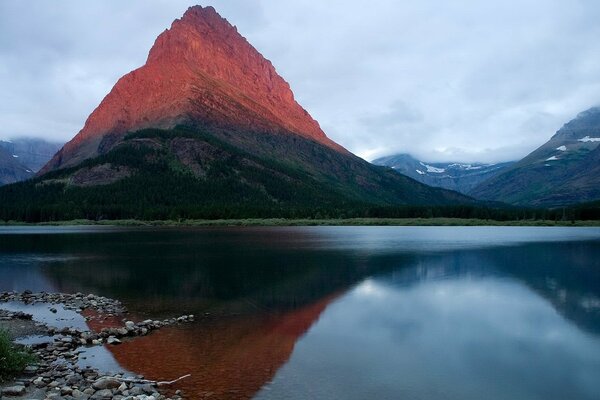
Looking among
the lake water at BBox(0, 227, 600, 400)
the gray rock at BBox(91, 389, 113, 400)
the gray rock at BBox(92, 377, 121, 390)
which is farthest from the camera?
the lake water at BBox(0, 227, 600, 400)

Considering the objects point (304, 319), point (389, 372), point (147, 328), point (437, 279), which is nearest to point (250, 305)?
point (304, 319)

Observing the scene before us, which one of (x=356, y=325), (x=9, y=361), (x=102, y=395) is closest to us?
(x=102, y=395)

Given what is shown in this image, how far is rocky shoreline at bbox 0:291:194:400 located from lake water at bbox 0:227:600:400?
141 centimetres

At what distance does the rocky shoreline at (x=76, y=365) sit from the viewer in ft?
58.5

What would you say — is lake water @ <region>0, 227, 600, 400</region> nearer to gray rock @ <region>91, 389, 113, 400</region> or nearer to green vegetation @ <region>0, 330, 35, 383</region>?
gray rock @ <region>91, 389, 113, 400</region>

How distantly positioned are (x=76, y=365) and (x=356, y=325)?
1683 cm

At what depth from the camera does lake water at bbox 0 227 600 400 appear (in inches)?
810

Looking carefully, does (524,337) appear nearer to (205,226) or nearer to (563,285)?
(563,285)

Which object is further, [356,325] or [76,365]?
[356,325]

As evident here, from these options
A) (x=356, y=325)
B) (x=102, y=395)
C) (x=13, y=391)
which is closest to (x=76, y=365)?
(x=13, y=391)

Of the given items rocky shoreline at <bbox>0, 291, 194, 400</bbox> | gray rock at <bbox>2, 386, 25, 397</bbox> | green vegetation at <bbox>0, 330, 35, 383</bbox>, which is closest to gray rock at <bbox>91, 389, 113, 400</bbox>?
rocky shoreline at <bbox>0, 291, 194, 400</bbox>

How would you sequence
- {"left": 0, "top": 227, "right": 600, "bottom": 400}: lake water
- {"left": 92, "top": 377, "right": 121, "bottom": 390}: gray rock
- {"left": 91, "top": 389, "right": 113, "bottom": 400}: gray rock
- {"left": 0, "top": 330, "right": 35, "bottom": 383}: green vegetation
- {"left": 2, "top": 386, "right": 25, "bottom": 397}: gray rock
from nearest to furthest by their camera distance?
1. {"left": 91, "top": 389, "right": 113, "bottom": 400}: gray rock
2. {"left": 2, "top": 386, "right": 25, "bottom": 397}: gray rock
3. {"left": 92, "top": 377, "right": 121, "bottom": 390}: gray rock
4. {"left": 0, "top": 330, "right": 35, "bottom": 383}: green vegetation
5. {"left": 0, "top": 227, "right": 600, "bottom": 400}: lake water

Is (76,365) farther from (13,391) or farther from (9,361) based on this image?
(13,391)

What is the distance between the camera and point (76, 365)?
2183 centimetres
